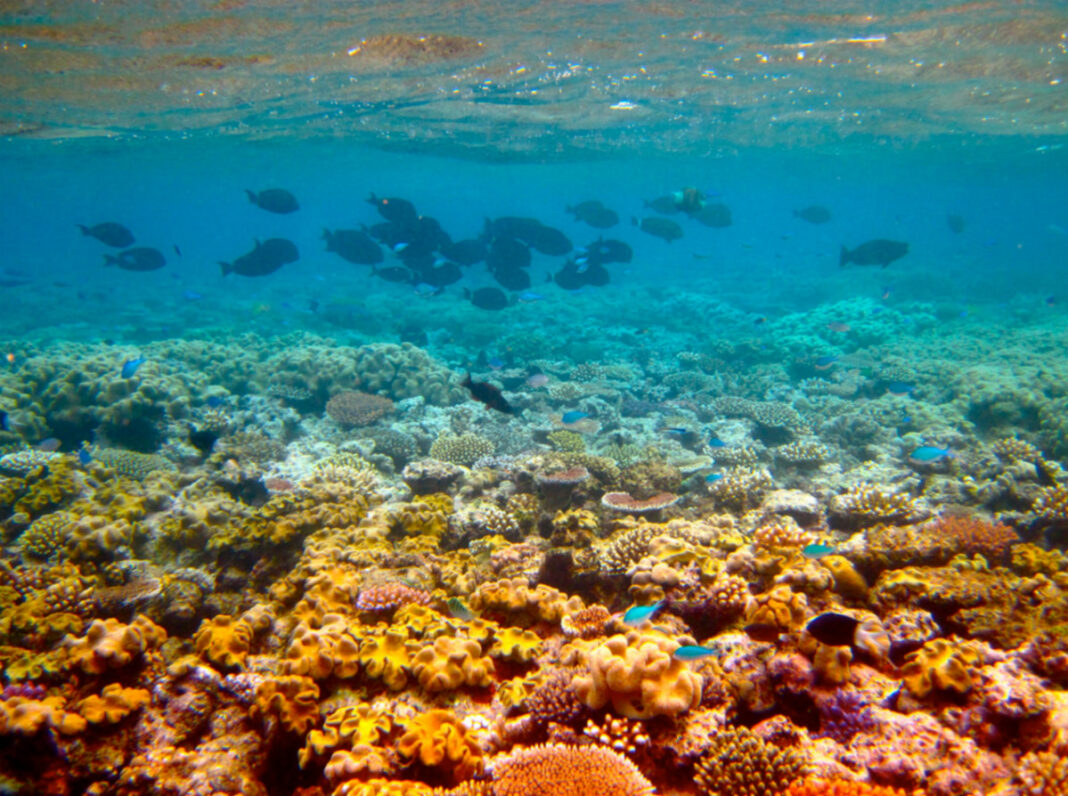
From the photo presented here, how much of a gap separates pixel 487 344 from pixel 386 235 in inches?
234

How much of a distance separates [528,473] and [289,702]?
451 centimetres

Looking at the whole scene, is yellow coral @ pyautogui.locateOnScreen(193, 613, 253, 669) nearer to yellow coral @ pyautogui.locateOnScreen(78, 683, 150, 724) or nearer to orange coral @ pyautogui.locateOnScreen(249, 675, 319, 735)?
yellow coral @ pyautogui.locateOnScreen(78, 683, 150, 724)

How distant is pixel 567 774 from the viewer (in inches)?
110

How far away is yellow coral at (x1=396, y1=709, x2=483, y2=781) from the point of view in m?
3.07

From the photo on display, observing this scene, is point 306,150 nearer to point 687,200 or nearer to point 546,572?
point 687,200

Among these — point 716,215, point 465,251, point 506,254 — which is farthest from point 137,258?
point 716,215

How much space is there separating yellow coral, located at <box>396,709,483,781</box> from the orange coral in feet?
2.52

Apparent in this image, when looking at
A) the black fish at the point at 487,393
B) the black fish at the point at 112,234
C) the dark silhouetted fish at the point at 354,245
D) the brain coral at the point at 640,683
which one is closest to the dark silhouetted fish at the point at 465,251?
the dark silhouetted fish at the point at 354,245

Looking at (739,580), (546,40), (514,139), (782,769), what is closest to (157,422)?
(739,580)

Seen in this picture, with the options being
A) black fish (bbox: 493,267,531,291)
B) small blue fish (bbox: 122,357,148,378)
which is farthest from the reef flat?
black fish (bbox: 493,267,531,291)

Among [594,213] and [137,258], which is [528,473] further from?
[594,213]

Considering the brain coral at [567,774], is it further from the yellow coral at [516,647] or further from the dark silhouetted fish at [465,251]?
the dark silhouetted fish at [465,251]

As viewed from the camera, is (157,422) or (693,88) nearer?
(157,422)

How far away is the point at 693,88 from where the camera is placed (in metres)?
21.5
